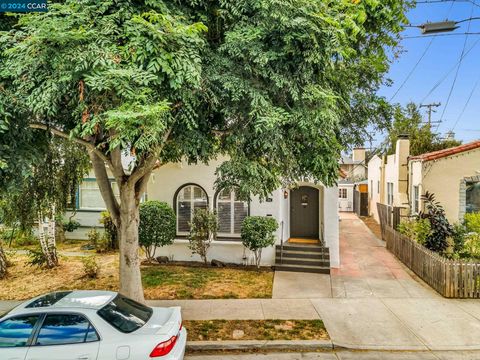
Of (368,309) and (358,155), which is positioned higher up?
(358,155)

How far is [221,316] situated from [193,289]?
2200 millimetres

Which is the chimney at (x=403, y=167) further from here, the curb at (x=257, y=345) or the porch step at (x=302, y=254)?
the curb at (x=257, y=345)

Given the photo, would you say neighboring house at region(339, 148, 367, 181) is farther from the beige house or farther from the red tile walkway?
the red tile walkway

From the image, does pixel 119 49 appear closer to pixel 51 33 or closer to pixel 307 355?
pixel 51 33

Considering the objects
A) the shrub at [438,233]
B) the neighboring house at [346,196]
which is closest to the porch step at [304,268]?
the shrub at [438,233]

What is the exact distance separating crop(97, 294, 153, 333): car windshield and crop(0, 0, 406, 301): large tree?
2498 mm

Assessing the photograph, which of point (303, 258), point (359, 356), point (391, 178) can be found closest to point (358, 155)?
point (391, 178)

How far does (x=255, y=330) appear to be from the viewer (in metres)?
7.24

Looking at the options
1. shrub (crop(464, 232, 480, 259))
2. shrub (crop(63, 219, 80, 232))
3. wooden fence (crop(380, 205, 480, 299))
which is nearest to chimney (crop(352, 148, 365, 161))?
shrub (crop(464, 232, 480, 259))

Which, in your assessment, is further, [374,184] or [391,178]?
[374,184]

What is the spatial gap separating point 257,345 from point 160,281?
504 cm

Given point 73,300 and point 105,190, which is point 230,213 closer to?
point 105,190

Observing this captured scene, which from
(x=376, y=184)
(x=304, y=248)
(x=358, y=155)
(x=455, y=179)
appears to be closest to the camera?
(x=304, y=248)

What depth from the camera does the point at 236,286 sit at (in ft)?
33.9
